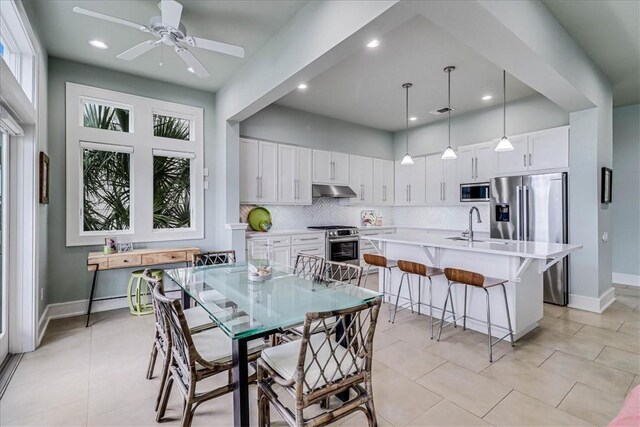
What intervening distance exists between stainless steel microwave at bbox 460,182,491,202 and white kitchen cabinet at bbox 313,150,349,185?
215 cm

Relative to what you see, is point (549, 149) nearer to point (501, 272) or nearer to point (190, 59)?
point (501, 272)

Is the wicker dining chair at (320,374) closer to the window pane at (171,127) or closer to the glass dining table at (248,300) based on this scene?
the glass dining table at (248,300)

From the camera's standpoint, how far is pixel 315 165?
5.68 m

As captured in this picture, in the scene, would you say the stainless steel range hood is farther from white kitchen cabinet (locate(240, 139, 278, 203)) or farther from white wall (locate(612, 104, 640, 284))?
white wall (locate(612, 104, 640, 284))

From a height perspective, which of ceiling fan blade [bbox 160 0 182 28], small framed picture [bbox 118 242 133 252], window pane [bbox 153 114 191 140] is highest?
ceiling fan blade [bbox 160 0 182 28]

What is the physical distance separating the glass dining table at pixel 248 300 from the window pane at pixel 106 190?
1949 mm

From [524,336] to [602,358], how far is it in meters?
0.59

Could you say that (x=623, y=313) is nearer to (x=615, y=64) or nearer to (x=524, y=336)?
(x=524, y=336)

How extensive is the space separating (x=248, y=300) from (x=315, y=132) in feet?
14.1

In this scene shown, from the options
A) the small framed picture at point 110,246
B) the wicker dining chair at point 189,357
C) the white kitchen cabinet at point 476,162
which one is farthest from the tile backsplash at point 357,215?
the wicker dining chair at point 189,357

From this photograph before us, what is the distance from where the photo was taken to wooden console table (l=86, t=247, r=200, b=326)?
349 cm

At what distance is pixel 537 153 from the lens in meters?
4.57

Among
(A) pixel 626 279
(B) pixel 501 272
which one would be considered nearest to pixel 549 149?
(B) pixel 501 272

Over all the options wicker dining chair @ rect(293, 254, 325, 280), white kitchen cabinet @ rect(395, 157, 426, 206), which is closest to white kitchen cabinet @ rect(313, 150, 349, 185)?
white kitchen cabinet @ rect(395, 157, 426, 206)
